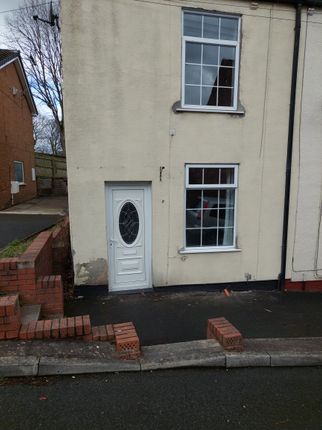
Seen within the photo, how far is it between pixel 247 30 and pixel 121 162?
342cm

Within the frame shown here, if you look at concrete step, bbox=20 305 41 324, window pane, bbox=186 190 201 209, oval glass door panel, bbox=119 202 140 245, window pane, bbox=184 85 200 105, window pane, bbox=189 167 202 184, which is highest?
window pane, bbox=184 85 200 105

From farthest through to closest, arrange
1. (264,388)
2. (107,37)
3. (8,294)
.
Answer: (107,37) < (8,294) < (264,388)

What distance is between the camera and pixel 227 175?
6559mm

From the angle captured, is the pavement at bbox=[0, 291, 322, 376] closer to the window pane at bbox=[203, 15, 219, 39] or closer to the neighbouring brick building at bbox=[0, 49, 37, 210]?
the window pane at bbox=[203, 15, 219, 39]

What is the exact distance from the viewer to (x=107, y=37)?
5652 mm

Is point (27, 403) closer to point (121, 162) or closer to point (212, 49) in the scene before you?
point (121, 162)

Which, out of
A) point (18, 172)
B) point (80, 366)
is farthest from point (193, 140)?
point (18, 172)

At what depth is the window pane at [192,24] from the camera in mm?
5953

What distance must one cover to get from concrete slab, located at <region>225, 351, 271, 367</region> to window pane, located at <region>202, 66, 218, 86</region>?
4.85m

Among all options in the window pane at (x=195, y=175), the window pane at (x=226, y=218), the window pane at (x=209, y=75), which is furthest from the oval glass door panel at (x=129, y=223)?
the window pane at (x=209, y=75)

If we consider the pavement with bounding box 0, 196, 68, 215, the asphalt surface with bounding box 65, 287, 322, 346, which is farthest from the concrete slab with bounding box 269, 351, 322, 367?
the pavement with bounding box 0, 196, 68, 215

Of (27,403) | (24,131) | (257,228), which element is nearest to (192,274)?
(257,228)

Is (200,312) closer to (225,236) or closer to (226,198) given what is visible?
(225,236)

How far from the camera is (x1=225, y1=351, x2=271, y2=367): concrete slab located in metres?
3.41
